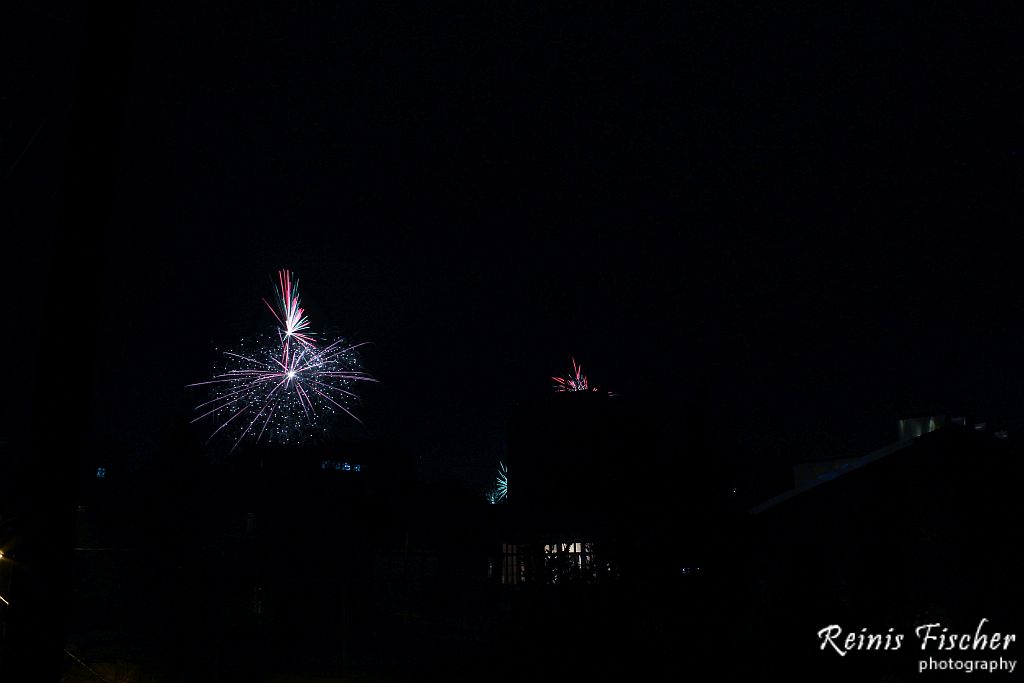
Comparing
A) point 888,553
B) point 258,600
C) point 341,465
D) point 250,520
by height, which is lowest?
point 258,600

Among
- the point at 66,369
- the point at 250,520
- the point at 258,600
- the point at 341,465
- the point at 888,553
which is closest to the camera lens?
the point at 66,369

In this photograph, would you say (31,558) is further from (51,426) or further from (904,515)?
(904,515)

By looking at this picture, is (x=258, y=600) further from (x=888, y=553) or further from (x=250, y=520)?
(x=888, y=553)

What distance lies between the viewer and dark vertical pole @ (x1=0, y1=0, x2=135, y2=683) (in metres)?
4.05

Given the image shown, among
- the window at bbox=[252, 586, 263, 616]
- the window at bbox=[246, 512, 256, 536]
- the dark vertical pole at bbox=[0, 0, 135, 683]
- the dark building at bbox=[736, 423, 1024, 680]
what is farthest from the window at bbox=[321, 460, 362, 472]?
the dark vertical pole at bbox=[0, 0, 135, 683]

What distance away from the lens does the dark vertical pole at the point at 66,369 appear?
405 cm

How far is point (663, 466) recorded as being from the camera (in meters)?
43.2

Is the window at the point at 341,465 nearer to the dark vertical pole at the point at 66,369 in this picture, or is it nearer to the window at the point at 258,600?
the window at the point at 258,600

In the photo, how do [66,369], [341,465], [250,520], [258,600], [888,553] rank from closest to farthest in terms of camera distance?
[66,369] → [888,553] → [258,600] → [250,520] → [341,465]

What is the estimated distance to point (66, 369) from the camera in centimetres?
420

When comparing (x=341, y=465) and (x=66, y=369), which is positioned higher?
(x=341, y=465)

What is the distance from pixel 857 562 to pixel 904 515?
7.21 feet

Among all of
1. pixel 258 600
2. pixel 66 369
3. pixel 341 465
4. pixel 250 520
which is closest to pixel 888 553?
pixel 66 369

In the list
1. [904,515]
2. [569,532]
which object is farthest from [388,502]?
[904,515]
